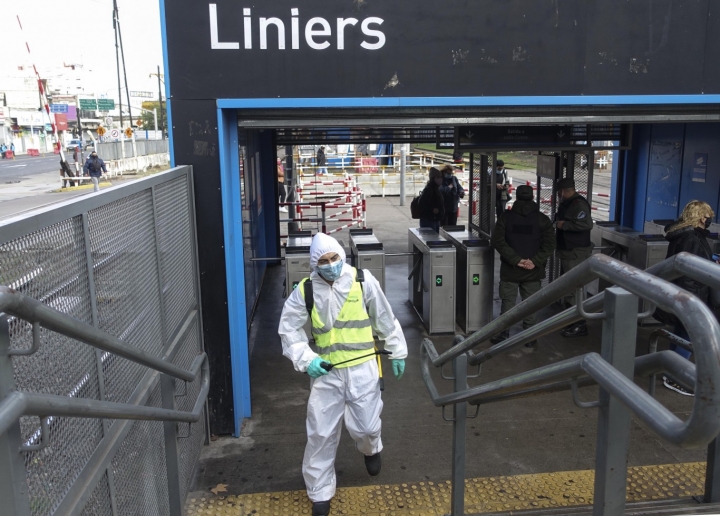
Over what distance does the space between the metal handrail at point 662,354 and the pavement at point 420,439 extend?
2.29 meters

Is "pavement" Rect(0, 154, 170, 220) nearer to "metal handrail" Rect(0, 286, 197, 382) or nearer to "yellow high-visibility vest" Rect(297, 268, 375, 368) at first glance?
"yellow high-visibility vest" Rect(297, 268, 375, 368)

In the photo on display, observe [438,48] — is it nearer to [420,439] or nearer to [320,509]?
[420,439]

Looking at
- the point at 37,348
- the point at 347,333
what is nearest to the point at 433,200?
the point at 347,333

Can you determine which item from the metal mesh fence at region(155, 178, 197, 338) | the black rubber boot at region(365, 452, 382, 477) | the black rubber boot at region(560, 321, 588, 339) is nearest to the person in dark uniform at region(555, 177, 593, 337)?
the black rubber boot at region(560, 321, 588, 339)

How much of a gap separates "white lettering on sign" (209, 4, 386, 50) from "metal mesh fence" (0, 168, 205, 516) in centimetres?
102

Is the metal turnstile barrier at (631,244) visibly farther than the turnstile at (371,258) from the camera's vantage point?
Yes

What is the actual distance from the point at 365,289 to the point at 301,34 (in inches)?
73.2

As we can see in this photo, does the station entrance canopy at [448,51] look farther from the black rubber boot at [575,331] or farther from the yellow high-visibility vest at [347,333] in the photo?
the black rubber boot at [575,331]

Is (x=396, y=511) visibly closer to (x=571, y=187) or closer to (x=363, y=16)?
(x=363, y=16)

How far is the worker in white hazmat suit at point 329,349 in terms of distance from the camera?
13.3ft

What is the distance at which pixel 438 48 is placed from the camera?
4676 mm

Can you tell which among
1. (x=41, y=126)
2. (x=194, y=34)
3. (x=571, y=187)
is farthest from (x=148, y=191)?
(x=41, y=126)

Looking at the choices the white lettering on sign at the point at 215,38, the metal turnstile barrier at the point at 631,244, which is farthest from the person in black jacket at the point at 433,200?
the white lettering on sign at the point at 215,38

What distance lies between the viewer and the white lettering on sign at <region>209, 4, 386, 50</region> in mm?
4504
